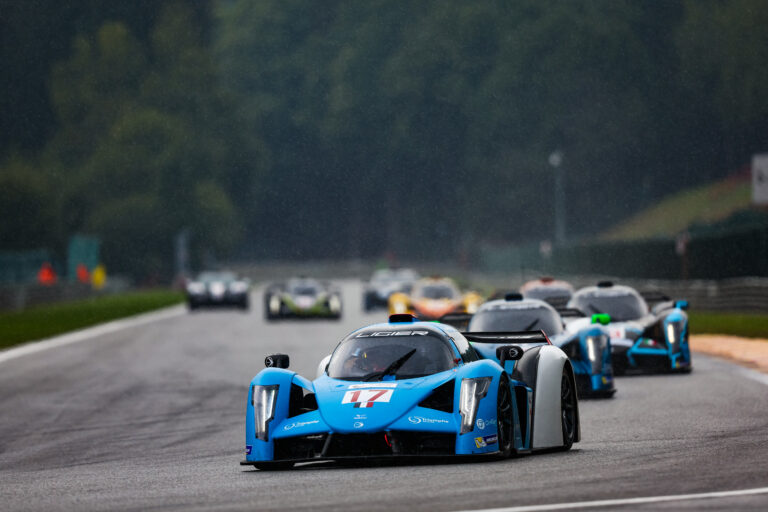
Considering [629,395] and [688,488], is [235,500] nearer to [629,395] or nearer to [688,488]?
[688,488]

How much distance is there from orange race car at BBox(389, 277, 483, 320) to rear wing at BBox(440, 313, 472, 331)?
48.5 feet

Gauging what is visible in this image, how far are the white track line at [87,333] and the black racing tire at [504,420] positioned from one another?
57.0 ft

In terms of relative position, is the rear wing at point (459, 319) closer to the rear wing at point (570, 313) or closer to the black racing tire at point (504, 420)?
the rear wing at point (570, 313)

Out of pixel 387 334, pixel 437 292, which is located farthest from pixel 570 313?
pixel 437 292

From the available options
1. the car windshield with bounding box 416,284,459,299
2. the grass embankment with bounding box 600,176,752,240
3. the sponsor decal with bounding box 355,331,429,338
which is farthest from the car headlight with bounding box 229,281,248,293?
the sponsor decal with bounding box 355,331,429,338

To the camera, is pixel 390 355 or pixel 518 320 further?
pixel 518 320

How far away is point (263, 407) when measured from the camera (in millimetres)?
11508

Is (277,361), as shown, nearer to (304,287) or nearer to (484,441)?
(484,441)

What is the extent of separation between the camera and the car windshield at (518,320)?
1820cm

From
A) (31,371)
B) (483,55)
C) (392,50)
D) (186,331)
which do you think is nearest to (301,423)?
(31,371)

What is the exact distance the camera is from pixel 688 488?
9180 millimetres

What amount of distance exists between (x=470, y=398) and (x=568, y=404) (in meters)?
1.91

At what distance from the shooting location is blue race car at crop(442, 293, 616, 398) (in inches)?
690

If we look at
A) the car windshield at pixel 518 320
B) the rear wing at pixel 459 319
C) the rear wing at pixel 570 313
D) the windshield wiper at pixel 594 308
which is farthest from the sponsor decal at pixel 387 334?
the windshield wiper at pixel 594 308
